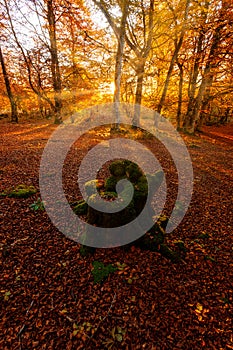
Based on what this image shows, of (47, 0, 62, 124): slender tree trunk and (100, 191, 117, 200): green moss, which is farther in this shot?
(47, 0, 62, 124): slender tree trunk

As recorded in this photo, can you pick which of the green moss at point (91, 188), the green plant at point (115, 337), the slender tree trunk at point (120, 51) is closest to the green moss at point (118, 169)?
the green moss at point (91, 188)

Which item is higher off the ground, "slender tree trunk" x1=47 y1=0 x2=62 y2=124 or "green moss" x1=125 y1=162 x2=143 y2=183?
"slender tree trunk" x1=47 y1=0 x2=62 y2=124

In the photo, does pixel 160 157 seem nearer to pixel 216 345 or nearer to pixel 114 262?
pixel 114 262

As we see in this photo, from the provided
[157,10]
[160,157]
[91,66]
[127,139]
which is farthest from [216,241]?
[157,10]

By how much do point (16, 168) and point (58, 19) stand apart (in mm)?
14569

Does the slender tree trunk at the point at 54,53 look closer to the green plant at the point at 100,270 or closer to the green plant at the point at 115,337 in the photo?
the green plant at the point at 100,270

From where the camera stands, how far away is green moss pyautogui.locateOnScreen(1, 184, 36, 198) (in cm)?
502

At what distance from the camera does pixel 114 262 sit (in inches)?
129

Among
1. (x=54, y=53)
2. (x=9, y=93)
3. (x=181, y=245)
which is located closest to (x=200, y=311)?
(x=181, y=245)

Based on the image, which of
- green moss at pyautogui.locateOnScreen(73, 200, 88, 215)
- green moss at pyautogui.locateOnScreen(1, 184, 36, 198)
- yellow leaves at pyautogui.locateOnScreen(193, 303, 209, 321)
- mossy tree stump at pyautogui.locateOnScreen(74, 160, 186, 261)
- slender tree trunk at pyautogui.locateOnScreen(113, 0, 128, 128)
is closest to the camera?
yellow leaves at pyautogui.locateOnScreen(193, 303, 209, 321)

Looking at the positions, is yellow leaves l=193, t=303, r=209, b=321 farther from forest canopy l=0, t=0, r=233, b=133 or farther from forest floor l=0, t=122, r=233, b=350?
forest canopy l=0, t=0, r=233, b=133

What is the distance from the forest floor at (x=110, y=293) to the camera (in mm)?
2350

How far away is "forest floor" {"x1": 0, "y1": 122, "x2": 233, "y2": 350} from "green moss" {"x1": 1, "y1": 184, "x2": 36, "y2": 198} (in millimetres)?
504

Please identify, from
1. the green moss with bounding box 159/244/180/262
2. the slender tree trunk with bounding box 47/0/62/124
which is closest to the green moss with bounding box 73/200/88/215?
the green moss with bounding box 159/244/180/262
